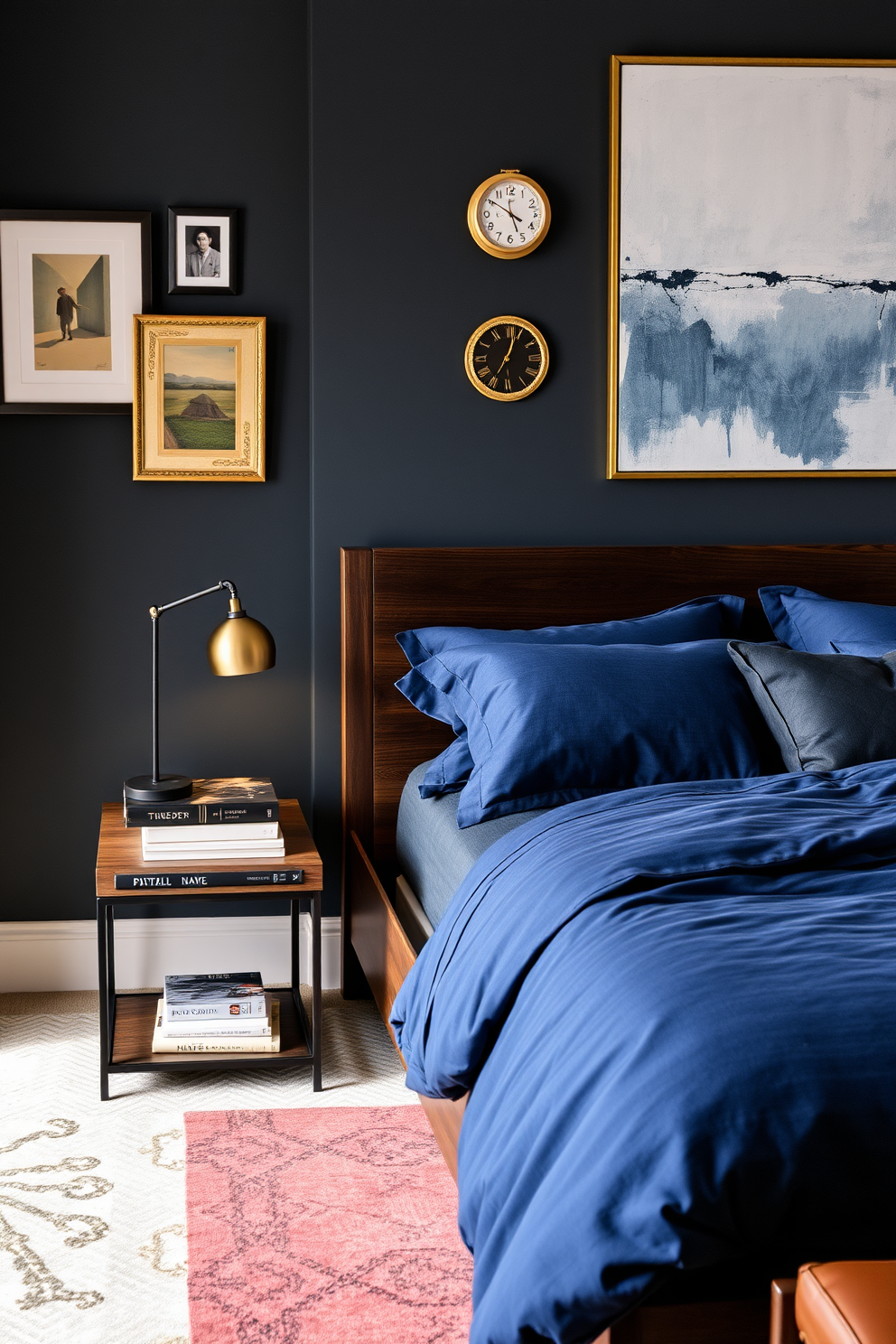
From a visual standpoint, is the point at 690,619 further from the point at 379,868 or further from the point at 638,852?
the point at 638,852

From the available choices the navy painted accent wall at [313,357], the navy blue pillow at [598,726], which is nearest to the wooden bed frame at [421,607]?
the navy painted accent wall at [313,357]

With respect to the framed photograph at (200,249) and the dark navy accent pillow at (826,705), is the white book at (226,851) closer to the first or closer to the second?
the dark navy accent pillow at (826,705)

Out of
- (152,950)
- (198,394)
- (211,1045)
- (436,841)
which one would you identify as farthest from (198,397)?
(211,1045)

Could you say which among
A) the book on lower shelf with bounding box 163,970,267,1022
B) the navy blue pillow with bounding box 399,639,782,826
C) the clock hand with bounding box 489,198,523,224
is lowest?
the book on lower shelf with bounding box 163,970,267,1022

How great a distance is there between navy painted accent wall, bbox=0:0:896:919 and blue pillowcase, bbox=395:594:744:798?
0.30 meters

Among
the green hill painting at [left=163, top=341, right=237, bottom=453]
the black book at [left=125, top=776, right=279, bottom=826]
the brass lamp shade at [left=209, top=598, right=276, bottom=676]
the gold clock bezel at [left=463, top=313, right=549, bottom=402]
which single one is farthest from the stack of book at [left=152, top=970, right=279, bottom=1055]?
the gold clock bezel at [left=463, top=313, right=549, bottom=402]

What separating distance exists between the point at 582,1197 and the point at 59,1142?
149 centimetres

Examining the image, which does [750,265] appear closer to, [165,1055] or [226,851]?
[226,851]

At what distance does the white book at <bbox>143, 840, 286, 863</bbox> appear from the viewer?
2584 mm

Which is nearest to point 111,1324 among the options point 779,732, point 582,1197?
point 582,1197

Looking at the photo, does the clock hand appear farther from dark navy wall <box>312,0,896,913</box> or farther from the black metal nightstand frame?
the black metal nightstand frame

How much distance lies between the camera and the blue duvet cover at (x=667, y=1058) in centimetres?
118

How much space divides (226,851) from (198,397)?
121cm

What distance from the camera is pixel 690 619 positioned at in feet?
9.61
